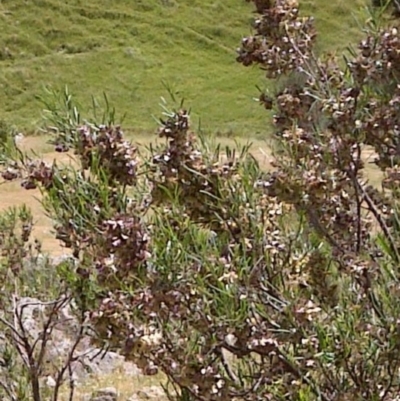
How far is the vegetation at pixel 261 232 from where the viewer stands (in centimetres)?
161

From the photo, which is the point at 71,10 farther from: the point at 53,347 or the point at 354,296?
the point at 354,296

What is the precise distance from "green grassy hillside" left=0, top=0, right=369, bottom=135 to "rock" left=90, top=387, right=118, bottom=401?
37.2 meters

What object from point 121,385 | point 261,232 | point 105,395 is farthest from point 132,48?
point 261,232

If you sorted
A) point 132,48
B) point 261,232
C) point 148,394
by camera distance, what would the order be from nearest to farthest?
point 261,232 < point 148,394 < point 132,48

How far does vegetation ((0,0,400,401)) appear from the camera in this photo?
1.61 m

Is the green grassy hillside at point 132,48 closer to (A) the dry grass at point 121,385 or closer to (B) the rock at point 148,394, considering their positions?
(A) the dry grass at point 121,385

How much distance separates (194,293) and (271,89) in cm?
71

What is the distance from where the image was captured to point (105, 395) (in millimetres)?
5531

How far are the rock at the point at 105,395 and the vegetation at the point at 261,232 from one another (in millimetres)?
3479

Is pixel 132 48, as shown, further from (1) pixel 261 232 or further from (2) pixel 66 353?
(1) pixel 261 232

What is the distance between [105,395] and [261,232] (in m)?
4.01

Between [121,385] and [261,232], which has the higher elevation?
[261,232]

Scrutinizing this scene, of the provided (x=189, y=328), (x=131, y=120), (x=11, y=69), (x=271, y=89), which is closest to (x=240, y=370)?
(x=189, y=328)

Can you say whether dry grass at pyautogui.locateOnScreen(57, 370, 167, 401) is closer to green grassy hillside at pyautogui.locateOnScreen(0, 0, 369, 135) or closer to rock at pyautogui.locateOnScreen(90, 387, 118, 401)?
rock at pyautogui.locateOnScreen(90, 387, 118, 401)
